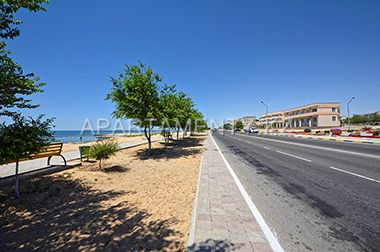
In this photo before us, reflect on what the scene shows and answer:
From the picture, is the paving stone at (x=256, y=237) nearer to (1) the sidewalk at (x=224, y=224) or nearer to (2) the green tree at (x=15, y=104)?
(1) the sidewalk at (x=224, y=224)

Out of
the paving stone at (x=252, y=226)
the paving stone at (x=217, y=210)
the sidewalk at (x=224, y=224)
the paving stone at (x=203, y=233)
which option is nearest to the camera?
the sidewalk at (x=224, y=224)

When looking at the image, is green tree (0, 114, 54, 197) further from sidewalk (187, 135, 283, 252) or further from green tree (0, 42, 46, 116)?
sidewalk (187, 135, 283, 252)

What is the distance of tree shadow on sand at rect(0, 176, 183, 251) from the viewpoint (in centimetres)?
265

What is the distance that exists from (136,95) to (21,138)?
7191mm

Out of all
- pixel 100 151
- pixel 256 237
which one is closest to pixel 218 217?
pixel 256 237

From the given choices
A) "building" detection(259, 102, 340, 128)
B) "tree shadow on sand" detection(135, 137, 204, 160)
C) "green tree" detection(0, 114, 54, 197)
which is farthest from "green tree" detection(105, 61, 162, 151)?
A: "building" detection(259, 102, 340, 128)

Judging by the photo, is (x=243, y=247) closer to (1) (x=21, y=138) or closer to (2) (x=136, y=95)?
(1) (x=21, y=138)

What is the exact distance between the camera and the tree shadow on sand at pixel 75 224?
8.70 feet

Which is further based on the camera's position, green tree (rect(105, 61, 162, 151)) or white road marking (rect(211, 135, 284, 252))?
green tree (rect(105, 61, 162, 151))

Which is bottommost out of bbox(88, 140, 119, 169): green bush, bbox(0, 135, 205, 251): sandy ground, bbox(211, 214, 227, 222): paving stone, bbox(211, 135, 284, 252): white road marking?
bbox(0, 135, 205, 251): sandy ground

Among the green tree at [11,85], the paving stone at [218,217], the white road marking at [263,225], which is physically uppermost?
the green tree at [11,85]

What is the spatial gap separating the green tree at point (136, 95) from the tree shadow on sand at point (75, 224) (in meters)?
6.79

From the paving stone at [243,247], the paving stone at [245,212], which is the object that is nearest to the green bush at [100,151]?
the paving stone at [245,212]

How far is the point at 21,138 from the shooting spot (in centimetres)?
407
